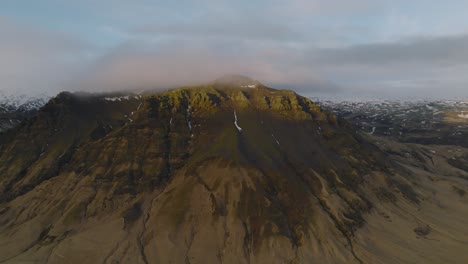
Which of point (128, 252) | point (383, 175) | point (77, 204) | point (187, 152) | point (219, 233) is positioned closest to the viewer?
point (128, 252)

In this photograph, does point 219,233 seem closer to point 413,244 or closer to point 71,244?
point 71,244

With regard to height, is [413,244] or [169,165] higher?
[169,165]

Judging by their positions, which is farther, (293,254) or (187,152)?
(187,152)

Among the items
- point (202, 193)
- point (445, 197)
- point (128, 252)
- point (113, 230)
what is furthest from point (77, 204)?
point (445, 197)

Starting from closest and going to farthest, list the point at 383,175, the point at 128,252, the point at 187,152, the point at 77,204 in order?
the point at 128,252, the point at 77,204, the point at 187,152, the point at 383,175

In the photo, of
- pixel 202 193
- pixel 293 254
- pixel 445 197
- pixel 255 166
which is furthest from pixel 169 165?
pixel 445 197

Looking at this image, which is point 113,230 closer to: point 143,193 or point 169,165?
point 143,193
